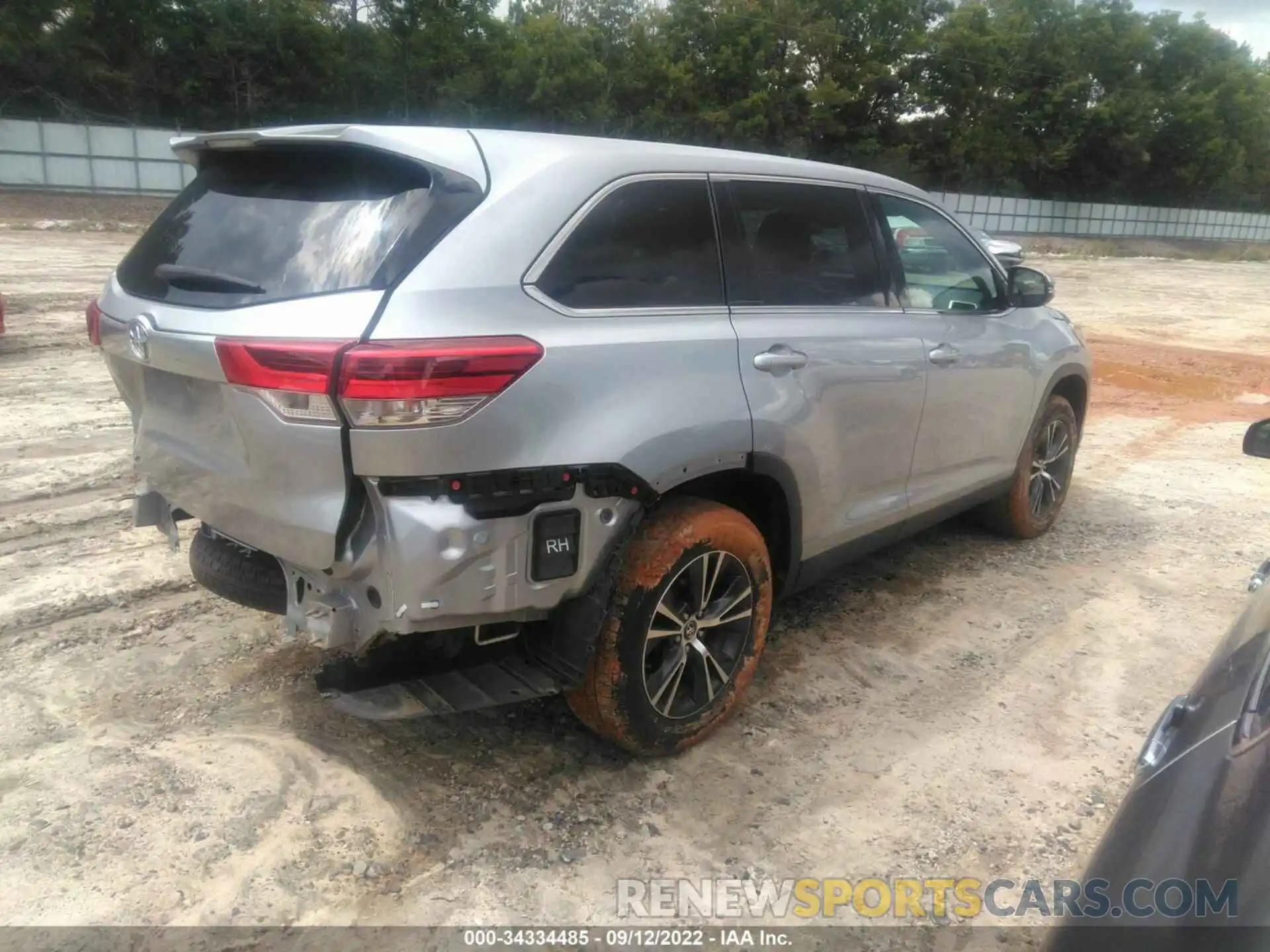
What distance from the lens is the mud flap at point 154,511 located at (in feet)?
10.6

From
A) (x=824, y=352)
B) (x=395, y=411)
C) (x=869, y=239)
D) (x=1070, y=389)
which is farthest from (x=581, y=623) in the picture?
(x=1070, y=389)

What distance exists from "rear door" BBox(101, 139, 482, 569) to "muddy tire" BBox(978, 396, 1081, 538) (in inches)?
136

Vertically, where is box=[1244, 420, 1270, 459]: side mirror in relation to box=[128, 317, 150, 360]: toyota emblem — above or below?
below

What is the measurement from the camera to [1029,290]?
4727 millimetres

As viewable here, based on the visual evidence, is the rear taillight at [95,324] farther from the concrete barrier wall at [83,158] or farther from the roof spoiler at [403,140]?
the concrete barrier wall at [83,158]

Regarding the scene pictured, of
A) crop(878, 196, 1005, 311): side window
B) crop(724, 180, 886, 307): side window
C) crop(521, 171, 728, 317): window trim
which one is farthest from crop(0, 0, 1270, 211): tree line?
crop(521, 171, 728, 317): window trim

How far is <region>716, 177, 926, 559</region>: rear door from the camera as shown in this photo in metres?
3.26

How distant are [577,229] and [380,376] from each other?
30.3 inches

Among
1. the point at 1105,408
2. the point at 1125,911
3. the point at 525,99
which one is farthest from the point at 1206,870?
the point at 525,99

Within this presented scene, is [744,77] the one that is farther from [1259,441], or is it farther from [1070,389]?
[1259,441]

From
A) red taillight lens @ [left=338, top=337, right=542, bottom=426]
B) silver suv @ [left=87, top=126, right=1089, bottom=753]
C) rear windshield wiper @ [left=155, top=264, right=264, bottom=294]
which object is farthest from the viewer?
rear windshield wiper @ [left=155, top=264, right=264, bottom=294]

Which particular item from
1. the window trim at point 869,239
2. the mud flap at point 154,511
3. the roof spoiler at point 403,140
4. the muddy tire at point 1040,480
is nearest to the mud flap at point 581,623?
the window trim at point 869,239

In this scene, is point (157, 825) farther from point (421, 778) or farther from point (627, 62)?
point (627, 62)

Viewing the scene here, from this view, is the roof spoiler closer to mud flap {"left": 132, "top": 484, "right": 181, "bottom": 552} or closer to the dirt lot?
mud flap {"left": 132, "top": 484, "right": 181, "bottom": 552}
